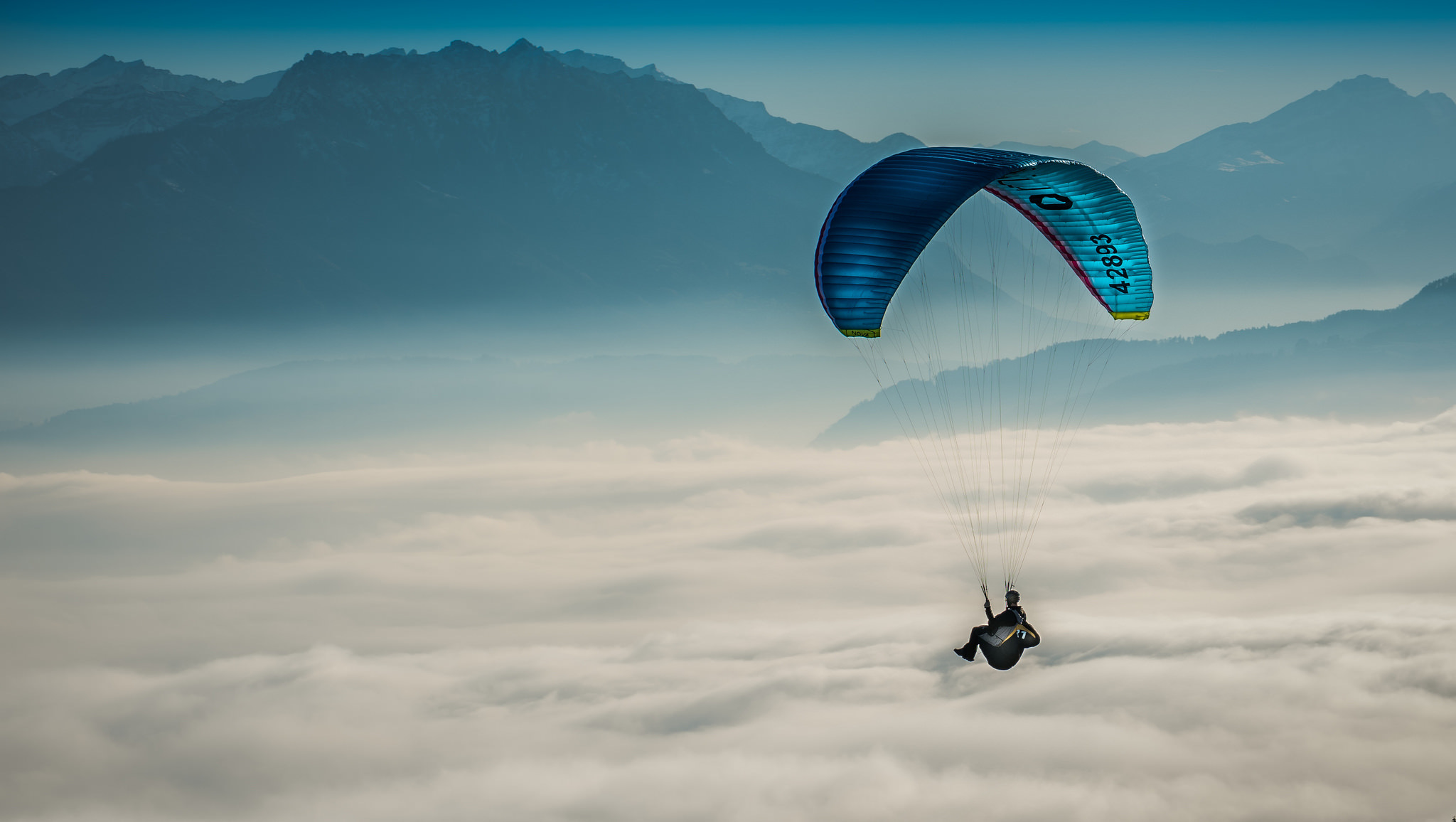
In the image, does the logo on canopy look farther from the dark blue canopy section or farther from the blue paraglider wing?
the dark blue canopy section

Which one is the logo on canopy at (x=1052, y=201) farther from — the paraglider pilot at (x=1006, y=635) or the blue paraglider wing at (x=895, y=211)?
the paraglider pilot at (x=1006, y=635)

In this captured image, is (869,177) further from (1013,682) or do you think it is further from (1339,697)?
(1013,682)

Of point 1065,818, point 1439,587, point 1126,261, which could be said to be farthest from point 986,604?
point 1439,587

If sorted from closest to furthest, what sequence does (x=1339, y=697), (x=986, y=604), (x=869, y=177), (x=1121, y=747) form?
1. (x=986, y=604)
2. (x=869, y=177)
3. (x=1339, y=697)
4. (x=1121, y=747)

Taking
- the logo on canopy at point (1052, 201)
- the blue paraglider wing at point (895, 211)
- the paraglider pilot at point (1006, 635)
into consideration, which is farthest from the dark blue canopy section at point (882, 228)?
the paraglider pilot at point (1006, 635)

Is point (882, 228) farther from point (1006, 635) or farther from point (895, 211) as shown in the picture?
point (1006, 635)

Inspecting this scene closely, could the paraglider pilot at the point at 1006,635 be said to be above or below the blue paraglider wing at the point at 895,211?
below

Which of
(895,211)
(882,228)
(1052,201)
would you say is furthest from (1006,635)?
(1052,201)

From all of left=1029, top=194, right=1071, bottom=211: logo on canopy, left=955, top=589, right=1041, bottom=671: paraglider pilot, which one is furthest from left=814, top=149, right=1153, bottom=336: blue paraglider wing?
left=955, top=589, right=1041, bottom=671: paraglider pilot
